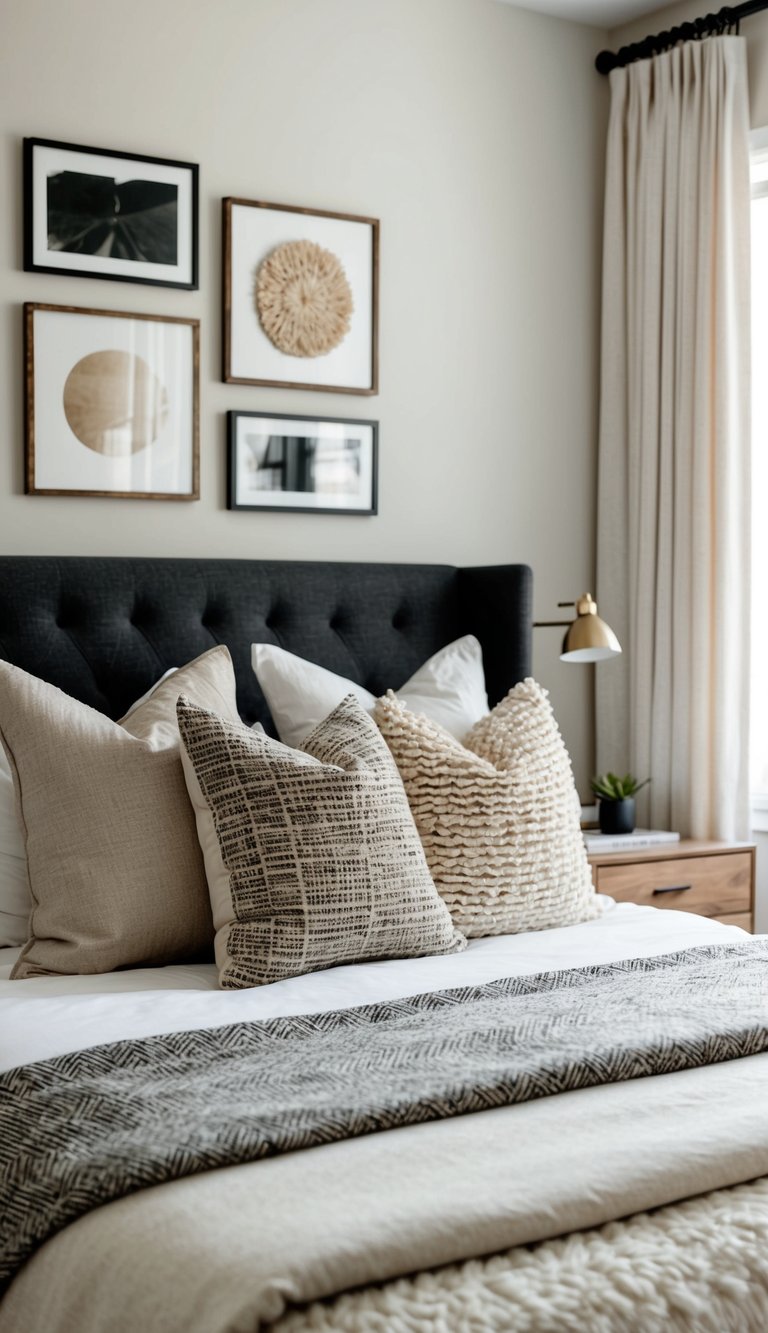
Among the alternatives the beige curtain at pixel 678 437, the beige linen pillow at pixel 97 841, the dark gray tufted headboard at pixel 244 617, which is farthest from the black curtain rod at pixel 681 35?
the beige linen pillow at pixel 97 841

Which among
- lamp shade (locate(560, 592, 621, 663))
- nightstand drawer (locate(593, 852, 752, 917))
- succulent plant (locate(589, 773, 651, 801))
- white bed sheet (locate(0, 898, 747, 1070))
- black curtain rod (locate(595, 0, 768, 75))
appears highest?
black curtain rod (locate(595, 0, 768, 75))

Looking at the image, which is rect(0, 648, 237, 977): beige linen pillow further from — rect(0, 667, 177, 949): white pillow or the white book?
the white book

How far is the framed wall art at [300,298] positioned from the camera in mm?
3160

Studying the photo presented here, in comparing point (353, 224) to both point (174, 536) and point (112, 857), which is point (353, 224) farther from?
point (112, 857)

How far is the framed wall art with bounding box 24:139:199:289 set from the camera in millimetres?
2887

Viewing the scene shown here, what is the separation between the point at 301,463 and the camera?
328 centimetres

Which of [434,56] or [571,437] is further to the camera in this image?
[571,437]

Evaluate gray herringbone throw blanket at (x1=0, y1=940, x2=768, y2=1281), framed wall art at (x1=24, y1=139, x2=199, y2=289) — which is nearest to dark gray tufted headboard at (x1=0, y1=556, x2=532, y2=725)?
framed wall art at (x1=24, y1=139, x2=199, y2=289)

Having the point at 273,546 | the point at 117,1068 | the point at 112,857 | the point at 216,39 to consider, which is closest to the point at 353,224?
the point at 216,39

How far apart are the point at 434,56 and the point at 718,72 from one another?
0.71m

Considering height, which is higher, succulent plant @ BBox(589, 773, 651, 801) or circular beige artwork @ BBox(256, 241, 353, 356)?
circular beige artwork @ BBox(256, 241, 353, 356)

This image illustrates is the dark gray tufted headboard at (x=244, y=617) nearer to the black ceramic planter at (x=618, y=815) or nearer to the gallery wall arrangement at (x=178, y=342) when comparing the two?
the gallery wall arrangement at (x=178, y=342)

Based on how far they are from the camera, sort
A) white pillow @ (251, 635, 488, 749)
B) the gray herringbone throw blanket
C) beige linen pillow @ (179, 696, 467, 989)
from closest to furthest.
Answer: the gray herringbone throw blanket → beige linen pillow @ (179, 696, 467, 989) → white pillow @ (251, 635, 488, 749)

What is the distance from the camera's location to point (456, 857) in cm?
235
